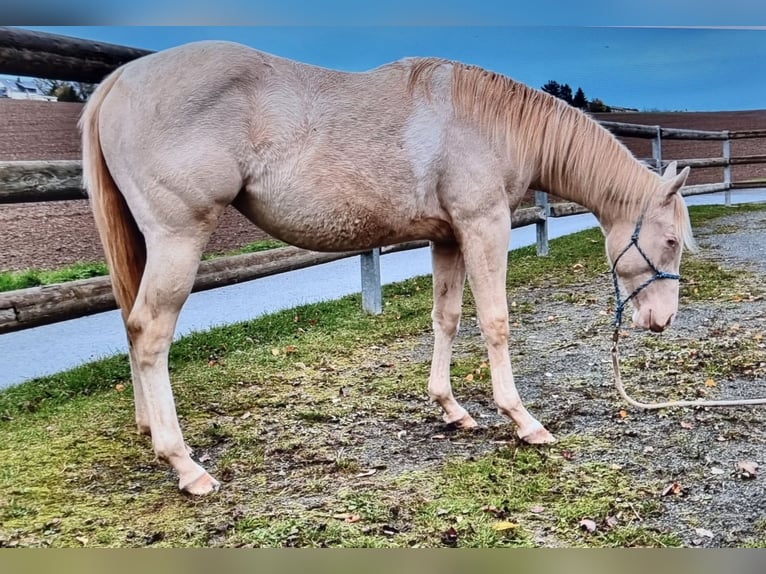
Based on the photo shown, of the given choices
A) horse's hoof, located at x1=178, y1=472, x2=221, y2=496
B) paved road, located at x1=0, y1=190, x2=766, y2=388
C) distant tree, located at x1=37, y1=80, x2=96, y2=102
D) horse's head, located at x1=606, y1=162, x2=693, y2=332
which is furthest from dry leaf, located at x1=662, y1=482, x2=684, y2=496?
distant tree, located at x1=37, y1=80, x2=96, y2=102

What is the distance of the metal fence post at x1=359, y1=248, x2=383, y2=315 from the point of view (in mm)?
3443

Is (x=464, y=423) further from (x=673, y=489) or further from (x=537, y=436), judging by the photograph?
(x=673, y=489)

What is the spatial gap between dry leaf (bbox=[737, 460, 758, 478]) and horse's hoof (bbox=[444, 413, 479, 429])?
0.87 meters

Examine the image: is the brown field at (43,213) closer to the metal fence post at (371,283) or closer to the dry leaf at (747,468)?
the metal fence post at (371,283)

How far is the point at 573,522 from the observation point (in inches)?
65.6

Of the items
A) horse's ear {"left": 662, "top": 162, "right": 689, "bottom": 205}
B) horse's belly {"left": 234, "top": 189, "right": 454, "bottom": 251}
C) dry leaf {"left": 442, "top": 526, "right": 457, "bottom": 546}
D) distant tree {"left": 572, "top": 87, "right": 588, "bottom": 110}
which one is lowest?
dry leaf {"left": 442, "top": 526, "right": 457, "bottom": 546}

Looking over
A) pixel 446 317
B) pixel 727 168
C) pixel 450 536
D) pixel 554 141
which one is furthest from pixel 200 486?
pixel 727 168

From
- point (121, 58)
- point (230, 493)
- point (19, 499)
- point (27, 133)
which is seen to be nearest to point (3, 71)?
point (27, 133)

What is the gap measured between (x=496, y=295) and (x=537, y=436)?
513 millimetres

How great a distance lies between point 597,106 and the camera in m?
2.73

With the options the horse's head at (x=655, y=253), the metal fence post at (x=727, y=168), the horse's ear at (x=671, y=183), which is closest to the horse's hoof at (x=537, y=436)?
the horse's head at (x=655, y=253)

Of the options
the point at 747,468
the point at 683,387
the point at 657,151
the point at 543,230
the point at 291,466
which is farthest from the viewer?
the point at 543,230

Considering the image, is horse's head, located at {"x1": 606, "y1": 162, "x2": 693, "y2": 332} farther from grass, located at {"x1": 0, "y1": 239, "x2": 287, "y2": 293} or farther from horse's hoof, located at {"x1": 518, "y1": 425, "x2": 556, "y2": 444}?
grass, located at {"x1": 0, "y1": 239, "x2": 287, "y2": 293}

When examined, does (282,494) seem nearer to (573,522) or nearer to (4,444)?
(573,522)
